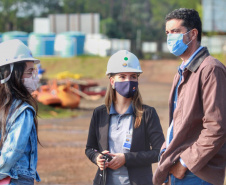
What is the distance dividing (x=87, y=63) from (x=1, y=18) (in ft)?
134

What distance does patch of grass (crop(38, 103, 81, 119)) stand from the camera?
18438mm

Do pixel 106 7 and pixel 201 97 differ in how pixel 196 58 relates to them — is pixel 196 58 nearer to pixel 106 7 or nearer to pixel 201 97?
pixel 201 97

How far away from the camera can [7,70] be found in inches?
147

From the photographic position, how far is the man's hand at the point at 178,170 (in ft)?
12.1

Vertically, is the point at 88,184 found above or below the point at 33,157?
below

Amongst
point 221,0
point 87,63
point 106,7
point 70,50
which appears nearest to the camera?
point 221,0

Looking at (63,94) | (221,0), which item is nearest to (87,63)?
(221,0)

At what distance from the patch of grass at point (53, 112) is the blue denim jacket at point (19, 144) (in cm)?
1446

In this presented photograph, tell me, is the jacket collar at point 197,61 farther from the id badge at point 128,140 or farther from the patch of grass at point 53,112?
the patch of grass at point 53,112

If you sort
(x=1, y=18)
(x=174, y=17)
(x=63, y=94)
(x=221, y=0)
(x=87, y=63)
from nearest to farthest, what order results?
1. (x=174, y=17)
2. (x=63, y=94)
3. (x=221, y=0)
4. (x=87, y=63)
5. (x=1, y=18)

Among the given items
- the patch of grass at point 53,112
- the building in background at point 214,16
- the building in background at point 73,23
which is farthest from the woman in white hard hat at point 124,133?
the building in background at point 73,23

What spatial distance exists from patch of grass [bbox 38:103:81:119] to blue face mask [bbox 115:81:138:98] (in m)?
13.7

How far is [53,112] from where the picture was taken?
62.5 ft

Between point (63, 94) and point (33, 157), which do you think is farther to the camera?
point (63, 94)
